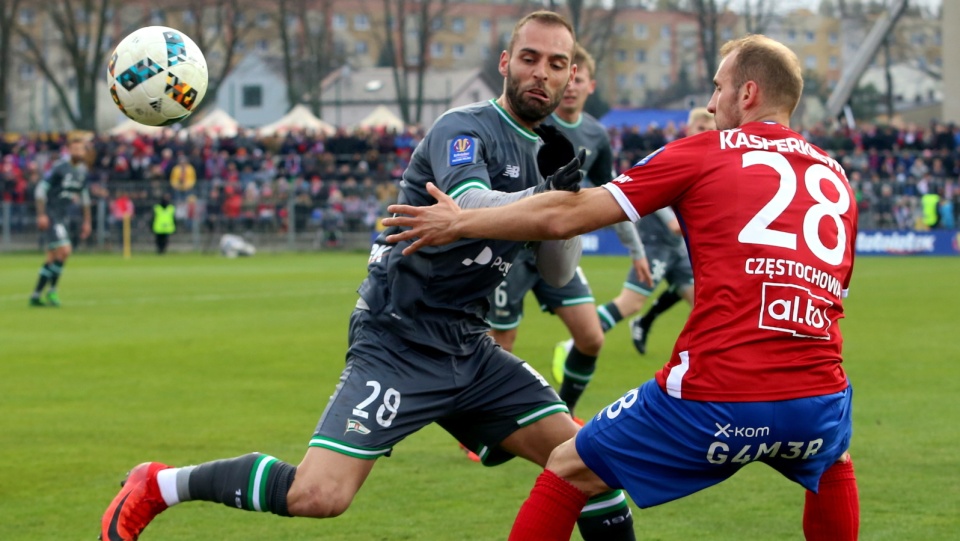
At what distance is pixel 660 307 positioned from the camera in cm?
1348

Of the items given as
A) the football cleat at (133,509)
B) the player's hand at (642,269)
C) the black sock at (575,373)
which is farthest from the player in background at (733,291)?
the player's hand at (642,269)

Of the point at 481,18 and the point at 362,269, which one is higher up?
the point at 481,18

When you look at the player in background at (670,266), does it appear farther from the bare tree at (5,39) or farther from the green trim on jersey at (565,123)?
the bare tree at (5,39)

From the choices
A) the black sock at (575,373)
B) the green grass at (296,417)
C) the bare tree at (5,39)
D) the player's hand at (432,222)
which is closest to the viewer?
the player's hand at (432,222)

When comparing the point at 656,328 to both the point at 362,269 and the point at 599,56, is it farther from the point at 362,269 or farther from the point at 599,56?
the point at 599,56

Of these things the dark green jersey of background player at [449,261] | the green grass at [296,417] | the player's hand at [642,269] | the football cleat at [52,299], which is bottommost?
the football cleat at [52,299]

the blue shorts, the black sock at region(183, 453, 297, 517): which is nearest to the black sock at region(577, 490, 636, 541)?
the blue shorts

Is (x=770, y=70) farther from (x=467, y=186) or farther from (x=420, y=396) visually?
(x=420, y=396)

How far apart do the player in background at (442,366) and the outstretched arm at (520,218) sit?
0.39 meters

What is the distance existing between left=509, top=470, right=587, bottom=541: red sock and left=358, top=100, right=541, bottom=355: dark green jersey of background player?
0.96 meters

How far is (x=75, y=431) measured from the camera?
8930 millimetres

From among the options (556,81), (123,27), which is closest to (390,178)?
(556,81)

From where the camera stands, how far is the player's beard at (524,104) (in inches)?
211

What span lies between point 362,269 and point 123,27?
179 feet
